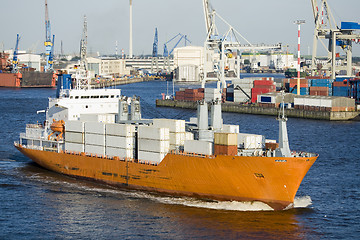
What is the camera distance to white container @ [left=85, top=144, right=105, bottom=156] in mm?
30953

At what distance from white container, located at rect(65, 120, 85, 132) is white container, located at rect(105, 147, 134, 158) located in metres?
2.22

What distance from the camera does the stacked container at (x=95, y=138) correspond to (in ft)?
101

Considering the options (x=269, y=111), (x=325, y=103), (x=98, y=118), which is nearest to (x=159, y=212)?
(x=98, y=118)

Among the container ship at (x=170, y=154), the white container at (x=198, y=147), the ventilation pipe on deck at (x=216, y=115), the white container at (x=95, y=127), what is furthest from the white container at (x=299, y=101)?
the white container at (x=198, y=147)

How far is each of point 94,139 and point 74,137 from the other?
5.91ft

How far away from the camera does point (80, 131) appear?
32031 mm

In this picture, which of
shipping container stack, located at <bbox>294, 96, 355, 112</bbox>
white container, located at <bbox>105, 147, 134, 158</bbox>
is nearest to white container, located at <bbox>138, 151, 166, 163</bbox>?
white container, located at <bbox>105, 147, 134, 158</bbox>

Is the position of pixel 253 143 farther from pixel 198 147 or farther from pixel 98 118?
pixel 98 118

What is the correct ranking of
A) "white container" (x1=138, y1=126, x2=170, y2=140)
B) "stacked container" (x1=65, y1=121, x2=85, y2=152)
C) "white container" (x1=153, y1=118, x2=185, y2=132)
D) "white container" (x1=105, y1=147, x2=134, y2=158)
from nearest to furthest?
"white container" (x1=138, y1=126, x2=170, y2=140) → "white container" (x1=153, y1=118, x2=185, y2=132) → "white container" (x1=105, y1=147, x2=134, y2=158) → "stacked container" (x1=65, y1=121, x2=85, y2=152)

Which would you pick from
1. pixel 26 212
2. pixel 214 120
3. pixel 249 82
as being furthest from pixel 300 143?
pixel 249 82

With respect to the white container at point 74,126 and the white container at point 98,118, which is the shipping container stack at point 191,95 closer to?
the white container at point 98,118

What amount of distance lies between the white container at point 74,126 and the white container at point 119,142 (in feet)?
6.93

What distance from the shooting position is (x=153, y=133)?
28.2 meters

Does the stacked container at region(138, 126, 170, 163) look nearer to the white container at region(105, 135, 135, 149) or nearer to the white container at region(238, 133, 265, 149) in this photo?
the white container at region(105, 135, 135, 149)
